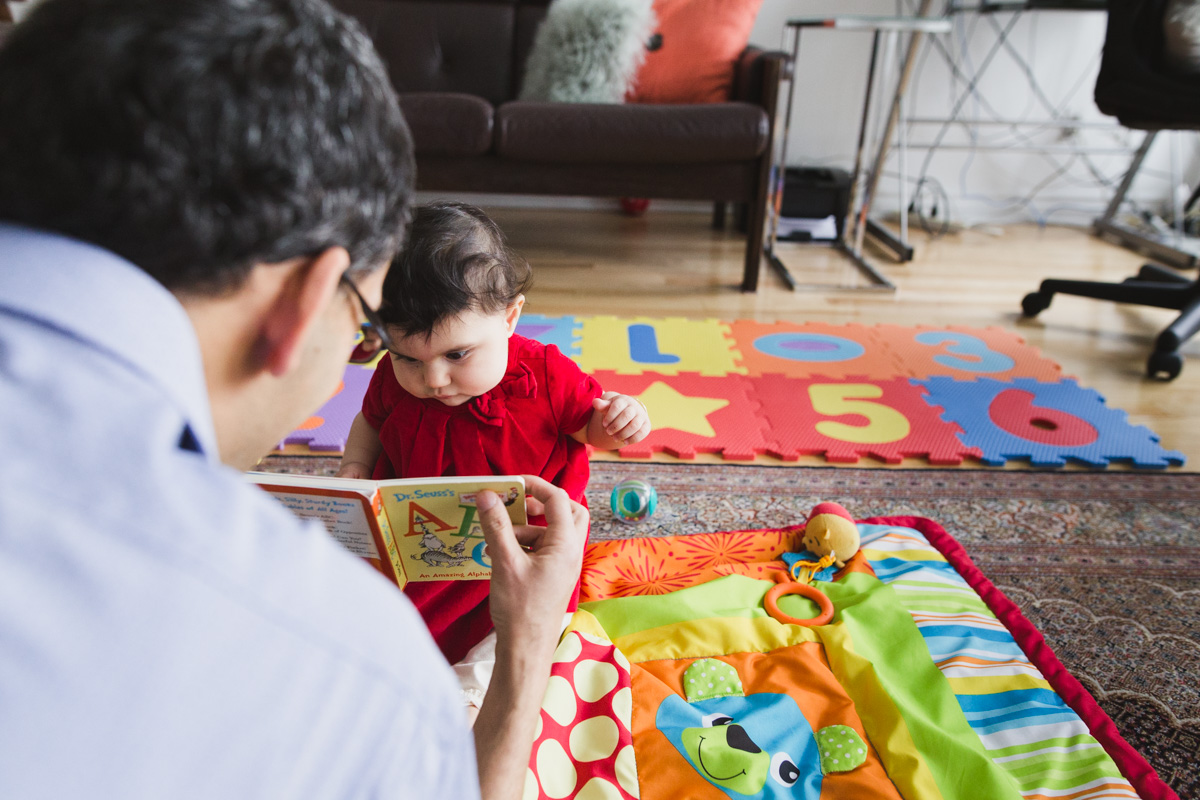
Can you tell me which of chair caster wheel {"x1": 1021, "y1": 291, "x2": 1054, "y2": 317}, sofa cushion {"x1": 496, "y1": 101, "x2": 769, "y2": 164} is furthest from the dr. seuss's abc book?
chair caster wheel {"x1": 1021, "y1": 291, "x2": 1054, "y2": 317}

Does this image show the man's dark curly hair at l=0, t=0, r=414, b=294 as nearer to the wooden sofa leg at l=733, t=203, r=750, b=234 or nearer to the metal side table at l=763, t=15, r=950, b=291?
the metal side table at l=763, t=15, r=950, b=291

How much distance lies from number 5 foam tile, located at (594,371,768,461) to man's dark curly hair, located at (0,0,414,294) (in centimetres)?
117

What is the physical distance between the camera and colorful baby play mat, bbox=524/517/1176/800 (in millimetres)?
Result: 812

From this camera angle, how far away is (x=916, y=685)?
0.93 meters

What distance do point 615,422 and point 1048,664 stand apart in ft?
2.00

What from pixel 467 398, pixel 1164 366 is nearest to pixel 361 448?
pixel 467 398

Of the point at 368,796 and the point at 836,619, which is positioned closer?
the point at 368,796

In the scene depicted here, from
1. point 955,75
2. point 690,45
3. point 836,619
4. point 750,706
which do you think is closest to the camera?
point 750,706

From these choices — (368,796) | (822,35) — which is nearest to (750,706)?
(368,796)

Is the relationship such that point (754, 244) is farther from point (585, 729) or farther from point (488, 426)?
point (585, 729)

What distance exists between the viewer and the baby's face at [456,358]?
0.86 meters

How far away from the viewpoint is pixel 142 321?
343 millimetres

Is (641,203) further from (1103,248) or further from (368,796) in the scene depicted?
(368,796)

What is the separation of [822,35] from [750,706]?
9.68 feet
